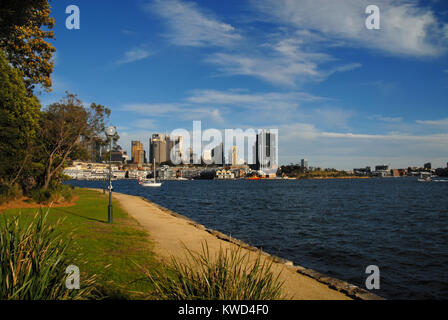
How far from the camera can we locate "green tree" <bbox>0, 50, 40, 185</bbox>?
71.5 ft

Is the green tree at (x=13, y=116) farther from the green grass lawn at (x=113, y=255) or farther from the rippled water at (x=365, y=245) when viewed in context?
the rippled water at (x=365, y=245)

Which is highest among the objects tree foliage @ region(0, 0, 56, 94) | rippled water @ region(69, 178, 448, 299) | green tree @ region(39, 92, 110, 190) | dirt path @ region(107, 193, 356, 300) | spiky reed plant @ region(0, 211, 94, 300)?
tree foliage @ region(0, 0, 56, 94)

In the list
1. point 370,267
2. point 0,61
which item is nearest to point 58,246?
point 370,267

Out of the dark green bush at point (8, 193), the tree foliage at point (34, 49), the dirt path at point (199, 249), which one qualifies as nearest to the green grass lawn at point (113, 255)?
the dirt path at point (199, 249)

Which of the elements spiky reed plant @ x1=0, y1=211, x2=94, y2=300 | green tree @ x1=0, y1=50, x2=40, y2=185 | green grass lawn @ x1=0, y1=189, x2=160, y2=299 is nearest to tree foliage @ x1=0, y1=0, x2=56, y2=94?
green tree @ x1=0, y1=50, x2=40, y2=185

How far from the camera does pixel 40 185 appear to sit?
3188cm

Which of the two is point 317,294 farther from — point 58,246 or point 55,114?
point 55,114

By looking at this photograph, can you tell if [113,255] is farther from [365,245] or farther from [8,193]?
[8,193]

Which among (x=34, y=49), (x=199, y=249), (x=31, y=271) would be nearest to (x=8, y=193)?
(x=34, y=49)

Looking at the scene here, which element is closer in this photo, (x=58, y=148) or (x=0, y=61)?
(x=0, y=61)

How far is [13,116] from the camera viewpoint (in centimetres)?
2234

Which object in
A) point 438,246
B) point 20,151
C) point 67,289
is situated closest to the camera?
point 67,289

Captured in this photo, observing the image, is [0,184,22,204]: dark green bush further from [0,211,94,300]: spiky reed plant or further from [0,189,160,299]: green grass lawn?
[0,211,94,300]: spiky reed plant
